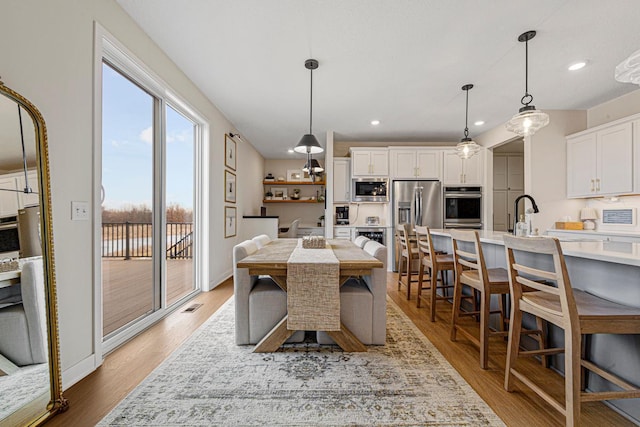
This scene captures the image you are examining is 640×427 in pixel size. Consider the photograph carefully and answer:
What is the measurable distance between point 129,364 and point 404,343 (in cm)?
198

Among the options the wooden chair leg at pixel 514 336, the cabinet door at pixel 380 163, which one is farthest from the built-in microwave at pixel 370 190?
the wooden chair leg at pixel 514 336

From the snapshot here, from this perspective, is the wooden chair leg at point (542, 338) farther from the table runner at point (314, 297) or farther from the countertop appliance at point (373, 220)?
the countertop appliance at point (373, 220)

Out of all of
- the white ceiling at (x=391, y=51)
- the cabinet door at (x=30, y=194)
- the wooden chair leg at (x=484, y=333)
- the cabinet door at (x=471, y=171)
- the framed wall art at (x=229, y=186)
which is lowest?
the wooden chair leg at (x=484, y=333)

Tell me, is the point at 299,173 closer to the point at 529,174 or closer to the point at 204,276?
the point at 204,276

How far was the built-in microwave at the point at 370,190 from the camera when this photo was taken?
5.27 m

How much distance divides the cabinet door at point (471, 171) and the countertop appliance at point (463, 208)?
0.15m

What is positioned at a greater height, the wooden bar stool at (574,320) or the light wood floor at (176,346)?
the wooden bar stool at (574,320)

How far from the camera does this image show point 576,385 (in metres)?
1.21

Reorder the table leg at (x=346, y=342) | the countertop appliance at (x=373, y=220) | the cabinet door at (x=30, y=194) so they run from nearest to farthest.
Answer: the cabinet door at (x=30, y=194)
the table leg at (x=346, y=342)
the countertop appliance at (x=373, y=220)

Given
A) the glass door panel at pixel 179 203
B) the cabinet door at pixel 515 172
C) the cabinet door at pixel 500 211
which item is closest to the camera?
the glass door panel at pixel 179 203

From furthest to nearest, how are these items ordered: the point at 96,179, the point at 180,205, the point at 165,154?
1. the point at 180,205
2. the point at 165,154
3. the point at 96,179

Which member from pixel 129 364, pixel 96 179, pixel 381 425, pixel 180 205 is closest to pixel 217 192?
pixel 180 205

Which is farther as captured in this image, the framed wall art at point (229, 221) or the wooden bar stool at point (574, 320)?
the framed wall art at point (229, 221)

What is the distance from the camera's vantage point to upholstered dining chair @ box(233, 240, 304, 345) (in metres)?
2.13
